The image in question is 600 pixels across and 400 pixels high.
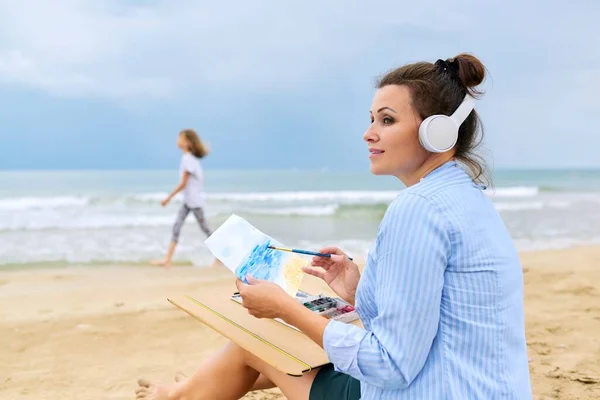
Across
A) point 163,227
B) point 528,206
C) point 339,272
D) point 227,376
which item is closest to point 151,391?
point 227,376

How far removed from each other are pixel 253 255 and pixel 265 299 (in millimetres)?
331

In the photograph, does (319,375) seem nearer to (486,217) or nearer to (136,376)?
(486,217)

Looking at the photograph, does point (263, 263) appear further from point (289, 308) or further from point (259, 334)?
point (289, 308)

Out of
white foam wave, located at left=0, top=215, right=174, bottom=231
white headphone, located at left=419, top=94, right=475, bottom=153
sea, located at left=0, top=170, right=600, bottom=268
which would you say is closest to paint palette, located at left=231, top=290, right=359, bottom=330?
white headphone, located at left=419, top=94, right=475, bottom=153

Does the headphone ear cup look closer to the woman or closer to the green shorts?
the woman

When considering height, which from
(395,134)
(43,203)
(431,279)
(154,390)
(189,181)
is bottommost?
(43,203)

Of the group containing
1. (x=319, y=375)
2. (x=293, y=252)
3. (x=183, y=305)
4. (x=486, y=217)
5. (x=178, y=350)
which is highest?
(x=486, y=217)

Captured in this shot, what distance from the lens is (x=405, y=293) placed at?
3.97 ft

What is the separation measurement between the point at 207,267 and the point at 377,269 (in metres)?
5.73

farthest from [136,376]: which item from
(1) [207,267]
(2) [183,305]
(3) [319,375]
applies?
(1) [207,267]

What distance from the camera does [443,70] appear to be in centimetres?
145

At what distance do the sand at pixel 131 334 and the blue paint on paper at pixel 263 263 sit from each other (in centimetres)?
132

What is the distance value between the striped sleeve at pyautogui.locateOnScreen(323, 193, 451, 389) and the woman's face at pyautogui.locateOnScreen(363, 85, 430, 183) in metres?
0.22

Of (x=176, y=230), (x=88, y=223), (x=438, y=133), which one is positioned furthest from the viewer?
(x=88, y=223)
